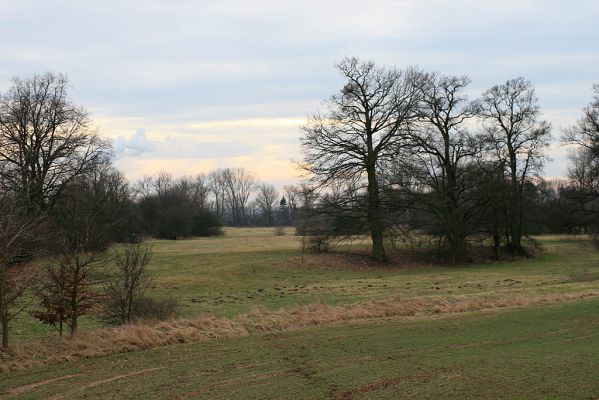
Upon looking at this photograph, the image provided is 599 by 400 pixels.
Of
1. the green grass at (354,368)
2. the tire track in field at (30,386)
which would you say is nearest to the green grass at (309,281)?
the green grass at (354,368)

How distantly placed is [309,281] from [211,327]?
2020 cm

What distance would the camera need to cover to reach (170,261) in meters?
44.2

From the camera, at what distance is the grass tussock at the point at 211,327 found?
38.8 ft

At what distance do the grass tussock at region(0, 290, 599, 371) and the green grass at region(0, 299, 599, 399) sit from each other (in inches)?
25.6

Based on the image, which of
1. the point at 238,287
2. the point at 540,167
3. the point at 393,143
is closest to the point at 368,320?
the point at 238,287

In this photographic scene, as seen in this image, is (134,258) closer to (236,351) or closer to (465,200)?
(236,351)

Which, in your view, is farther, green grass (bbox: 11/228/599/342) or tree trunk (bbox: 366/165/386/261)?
tree trunk (bbox: 366/165/386/261)

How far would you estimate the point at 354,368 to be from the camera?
9.52m

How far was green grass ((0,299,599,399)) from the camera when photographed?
8.10 m

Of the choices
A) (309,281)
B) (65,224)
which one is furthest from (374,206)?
(65,224)

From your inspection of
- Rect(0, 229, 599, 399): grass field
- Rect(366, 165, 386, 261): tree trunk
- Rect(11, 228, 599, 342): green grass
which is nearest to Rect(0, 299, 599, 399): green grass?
Rect(0, 229, 599, 399): grass field

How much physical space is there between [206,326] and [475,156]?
122 feet

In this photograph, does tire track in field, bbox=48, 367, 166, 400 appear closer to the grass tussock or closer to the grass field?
the grass field

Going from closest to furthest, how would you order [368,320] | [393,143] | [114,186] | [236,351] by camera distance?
[236,351] → [368,320] → [393,143] → [114,186]
